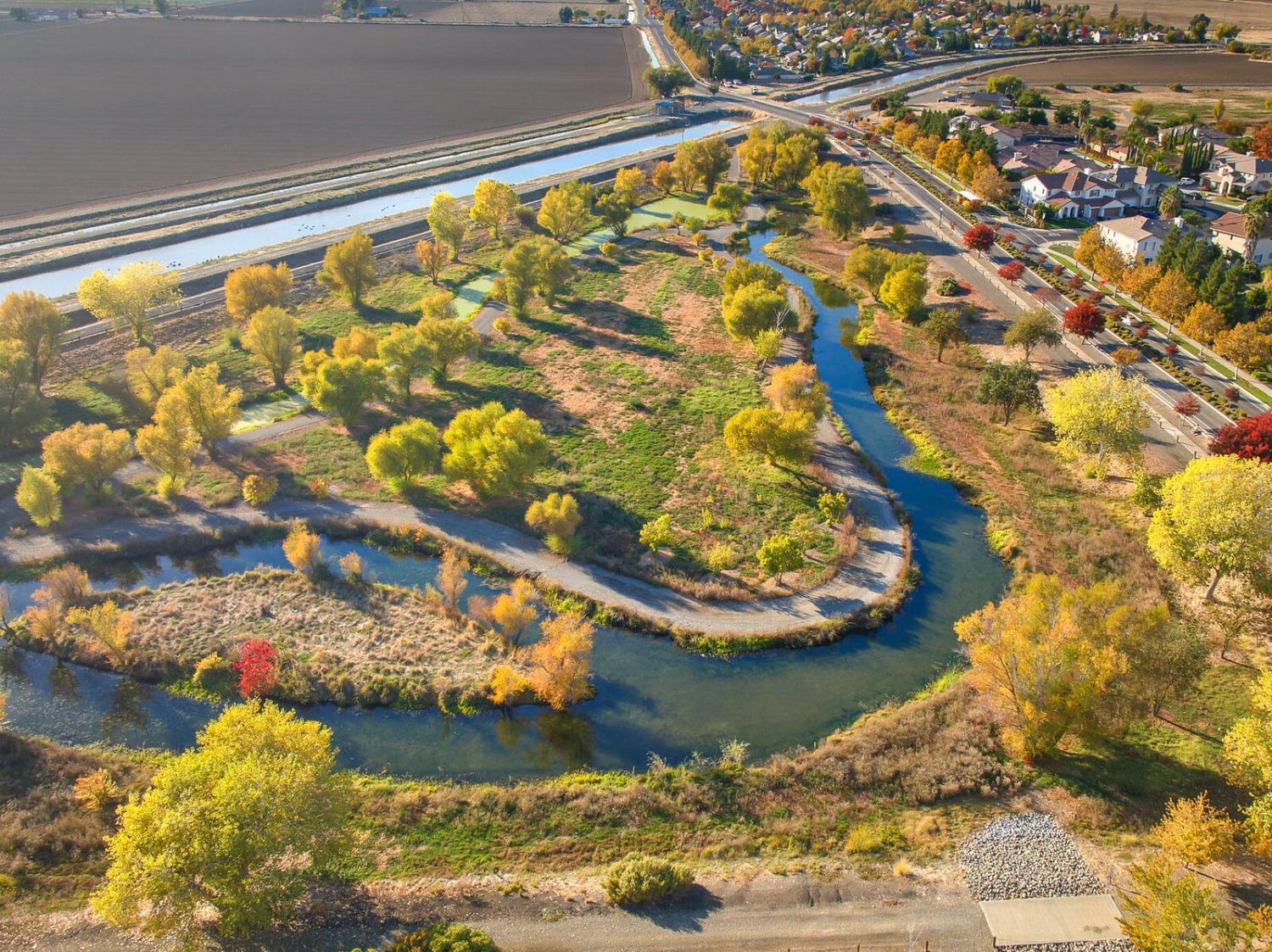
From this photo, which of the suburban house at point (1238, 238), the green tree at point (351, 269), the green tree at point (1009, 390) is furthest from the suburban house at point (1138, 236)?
the green tree at point (351, 269)

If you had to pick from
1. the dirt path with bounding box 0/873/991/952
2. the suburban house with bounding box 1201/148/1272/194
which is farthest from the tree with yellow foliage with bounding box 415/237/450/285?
the suburban house with bounding box 1201/148/1272/194

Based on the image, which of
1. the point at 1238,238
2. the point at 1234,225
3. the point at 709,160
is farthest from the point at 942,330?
the point at 709,160

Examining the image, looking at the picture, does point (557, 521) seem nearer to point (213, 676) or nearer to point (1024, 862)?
point (213, 676)

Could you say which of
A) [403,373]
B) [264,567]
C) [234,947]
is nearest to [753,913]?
[234,947]

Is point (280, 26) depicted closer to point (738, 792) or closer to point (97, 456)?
point (97, 456)

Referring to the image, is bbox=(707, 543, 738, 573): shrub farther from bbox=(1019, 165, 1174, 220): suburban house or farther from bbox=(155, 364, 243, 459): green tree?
bbox=(1019, 165, 1174, 220): suburban house

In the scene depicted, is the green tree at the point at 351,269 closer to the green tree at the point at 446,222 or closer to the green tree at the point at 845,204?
the green tree at the point at 446,222
